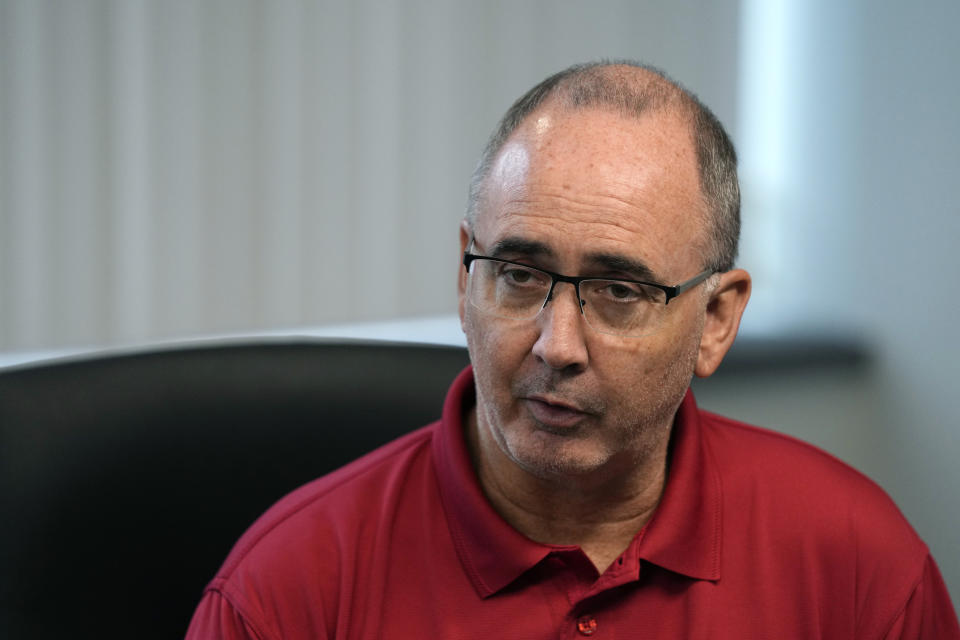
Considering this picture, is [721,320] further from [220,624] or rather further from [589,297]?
[220,624]

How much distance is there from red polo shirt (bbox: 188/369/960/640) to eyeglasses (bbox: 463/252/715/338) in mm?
200

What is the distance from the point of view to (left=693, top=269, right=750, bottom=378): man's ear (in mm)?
1159

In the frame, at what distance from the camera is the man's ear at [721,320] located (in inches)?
45.6

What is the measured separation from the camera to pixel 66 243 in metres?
Result: 1.93

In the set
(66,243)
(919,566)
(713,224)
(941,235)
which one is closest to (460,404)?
(713,224)

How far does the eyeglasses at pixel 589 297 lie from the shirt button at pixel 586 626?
319 mm

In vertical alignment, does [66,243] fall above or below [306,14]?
below

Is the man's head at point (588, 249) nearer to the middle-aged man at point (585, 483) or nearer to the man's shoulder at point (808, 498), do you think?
the middle-aged man at point (585, 483)

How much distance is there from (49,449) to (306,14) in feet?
4.08

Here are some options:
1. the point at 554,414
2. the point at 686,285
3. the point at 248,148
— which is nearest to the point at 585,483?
the point at 554,414

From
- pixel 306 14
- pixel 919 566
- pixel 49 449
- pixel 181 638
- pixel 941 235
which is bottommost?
pixel 181 638

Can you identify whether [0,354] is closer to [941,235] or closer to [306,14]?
[306,14]

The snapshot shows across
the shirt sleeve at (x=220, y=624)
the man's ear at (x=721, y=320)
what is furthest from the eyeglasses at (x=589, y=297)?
the shirt sleeve at (x=220, y=624)

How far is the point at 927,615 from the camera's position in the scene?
1167 millimetres
